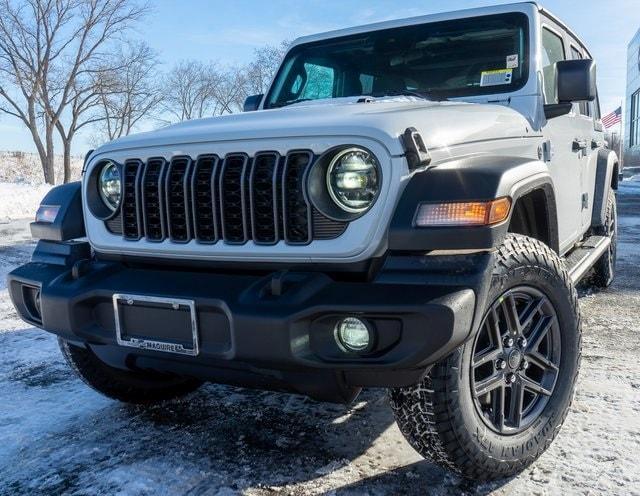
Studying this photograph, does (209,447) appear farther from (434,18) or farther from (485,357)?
(434,18)

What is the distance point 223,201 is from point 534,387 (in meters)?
1.43

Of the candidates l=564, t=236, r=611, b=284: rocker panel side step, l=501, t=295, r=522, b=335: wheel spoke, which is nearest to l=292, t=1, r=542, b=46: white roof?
l=564, t=236, r=611, b=284: rocker panel side step

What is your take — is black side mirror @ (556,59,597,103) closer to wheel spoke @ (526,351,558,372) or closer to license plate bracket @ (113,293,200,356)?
wheel spoke @ (526,351,558,372)

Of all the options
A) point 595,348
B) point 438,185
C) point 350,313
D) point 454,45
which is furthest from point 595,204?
point 350,313

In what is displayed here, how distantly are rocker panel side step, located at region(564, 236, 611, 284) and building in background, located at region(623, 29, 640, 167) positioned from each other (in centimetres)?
5181

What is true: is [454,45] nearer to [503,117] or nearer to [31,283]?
[503,117]

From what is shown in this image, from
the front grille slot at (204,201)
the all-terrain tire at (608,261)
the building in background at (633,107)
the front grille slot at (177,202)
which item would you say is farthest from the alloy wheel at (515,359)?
the building in background at (633,107)

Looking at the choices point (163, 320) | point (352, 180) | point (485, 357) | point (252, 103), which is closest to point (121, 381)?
point (163, 320)

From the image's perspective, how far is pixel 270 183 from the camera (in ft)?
6.90

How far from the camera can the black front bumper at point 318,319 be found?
183cm

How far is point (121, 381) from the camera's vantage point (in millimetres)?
2955

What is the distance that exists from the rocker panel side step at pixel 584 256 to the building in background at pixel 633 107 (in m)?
51.8

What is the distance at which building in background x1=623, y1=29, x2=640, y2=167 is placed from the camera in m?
50.4

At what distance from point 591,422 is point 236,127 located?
2076 millimetres
